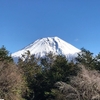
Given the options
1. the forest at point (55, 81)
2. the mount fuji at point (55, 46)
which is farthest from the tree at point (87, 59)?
the mount fuji at point (55, 46)

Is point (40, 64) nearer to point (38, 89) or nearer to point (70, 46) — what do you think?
point (38, 89)

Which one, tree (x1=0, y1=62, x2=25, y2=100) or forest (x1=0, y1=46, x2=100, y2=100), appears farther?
tree (x1=0, y1=62, x2=25, y2=100)

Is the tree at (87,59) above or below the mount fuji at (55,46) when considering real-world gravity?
below

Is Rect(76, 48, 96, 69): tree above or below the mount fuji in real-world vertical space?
below

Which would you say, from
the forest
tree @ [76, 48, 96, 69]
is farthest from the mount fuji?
the forest

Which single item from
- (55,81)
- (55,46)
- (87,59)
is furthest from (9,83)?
(55,46)

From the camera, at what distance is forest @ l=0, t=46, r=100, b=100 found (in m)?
25.9

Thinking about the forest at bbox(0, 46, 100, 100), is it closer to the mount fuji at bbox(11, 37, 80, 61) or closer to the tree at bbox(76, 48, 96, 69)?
the tree at bbox(76, 48, 96, 69)

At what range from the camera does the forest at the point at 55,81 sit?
25875 millimetres

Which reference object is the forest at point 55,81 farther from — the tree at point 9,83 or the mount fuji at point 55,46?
the mount fuji at point 55,46

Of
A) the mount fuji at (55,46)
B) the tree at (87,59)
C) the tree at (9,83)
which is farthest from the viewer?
the mount fuji at (55,46)

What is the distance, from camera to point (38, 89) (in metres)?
33.1

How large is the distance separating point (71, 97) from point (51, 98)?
→ 4.42 m

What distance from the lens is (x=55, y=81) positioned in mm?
31422
